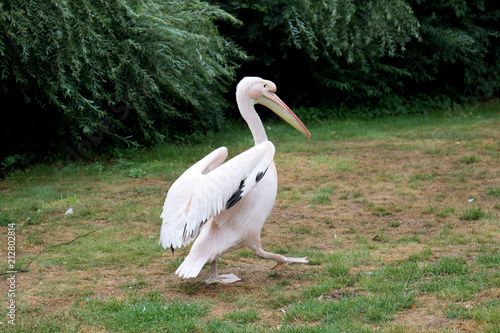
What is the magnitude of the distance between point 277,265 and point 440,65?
8.95 m

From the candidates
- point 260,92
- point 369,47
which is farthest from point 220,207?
point 369,47

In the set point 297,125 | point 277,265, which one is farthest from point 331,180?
point 277,265

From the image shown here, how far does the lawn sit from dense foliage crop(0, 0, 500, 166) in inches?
28.0

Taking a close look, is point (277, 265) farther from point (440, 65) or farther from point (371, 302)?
point (440, 65)

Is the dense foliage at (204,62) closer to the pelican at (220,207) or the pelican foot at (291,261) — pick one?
the pelican at (220,207)

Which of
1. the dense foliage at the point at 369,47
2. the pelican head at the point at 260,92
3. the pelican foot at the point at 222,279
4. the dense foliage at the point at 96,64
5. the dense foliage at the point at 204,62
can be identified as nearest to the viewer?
the pelican foot at the point at 222,279

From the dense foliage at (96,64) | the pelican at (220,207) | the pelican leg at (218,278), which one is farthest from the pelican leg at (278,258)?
the dense foliage at (96,64)

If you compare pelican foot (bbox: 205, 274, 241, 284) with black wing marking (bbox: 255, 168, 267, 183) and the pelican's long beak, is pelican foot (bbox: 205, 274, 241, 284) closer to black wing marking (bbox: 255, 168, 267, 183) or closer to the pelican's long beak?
black wing marking (bbox: 255, 168, 267, 183)

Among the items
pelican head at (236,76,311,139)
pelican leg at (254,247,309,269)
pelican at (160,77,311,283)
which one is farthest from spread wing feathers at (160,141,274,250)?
pelican head at (236,76,311,139)

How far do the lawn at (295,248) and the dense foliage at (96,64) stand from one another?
620mm

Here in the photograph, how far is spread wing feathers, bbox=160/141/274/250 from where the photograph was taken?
356 centimetres

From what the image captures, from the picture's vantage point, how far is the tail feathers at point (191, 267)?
11.7 ft

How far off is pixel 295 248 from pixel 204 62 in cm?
387

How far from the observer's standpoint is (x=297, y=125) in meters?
4.39
